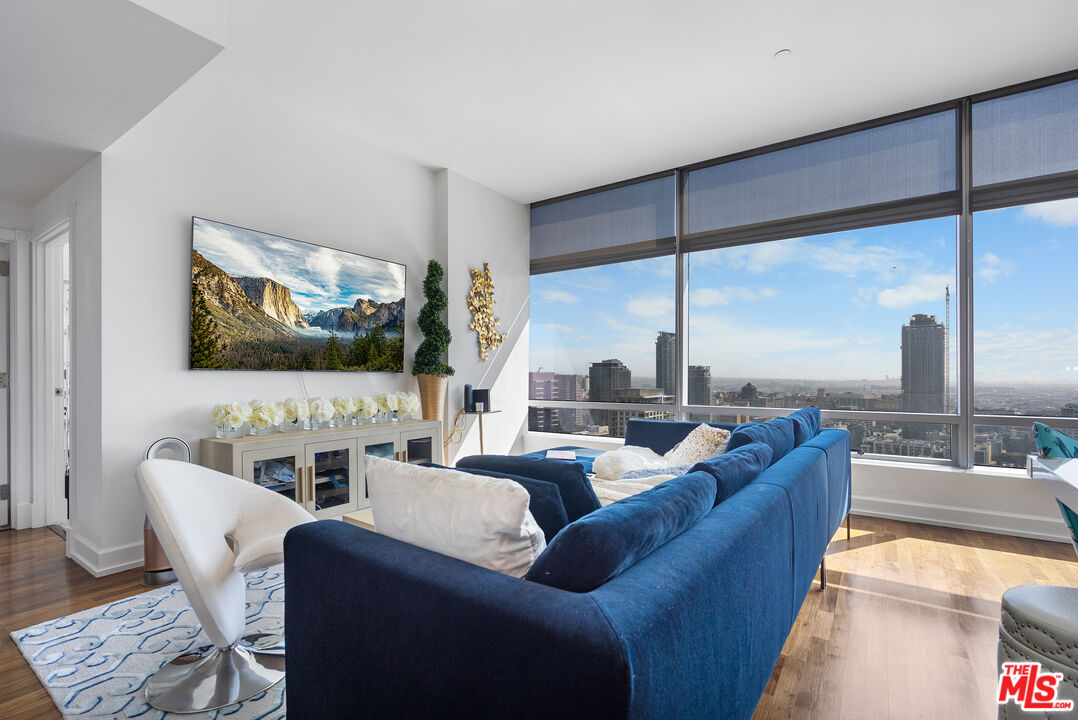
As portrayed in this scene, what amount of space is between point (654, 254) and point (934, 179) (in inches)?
85.1

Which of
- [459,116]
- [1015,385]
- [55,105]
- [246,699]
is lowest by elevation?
[246,699]

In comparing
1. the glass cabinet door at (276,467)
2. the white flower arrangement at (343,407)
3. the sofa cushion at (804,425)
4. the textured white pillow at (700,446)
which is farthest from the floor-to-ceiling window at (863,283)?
the glass cabinet door at (276,467)

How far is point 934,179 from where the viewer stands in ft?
12.5

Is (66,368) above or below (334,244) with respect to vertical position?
below

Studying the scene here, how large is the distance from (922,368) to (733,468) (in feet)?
10.2

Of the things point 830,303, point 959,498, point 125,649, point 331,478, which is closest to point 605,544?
point 125,649

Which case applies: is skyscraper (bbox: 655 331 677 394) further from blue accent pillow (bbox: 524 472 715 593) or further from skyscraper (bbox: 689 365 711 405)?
blue accent pillow (bbox: 524 472 715 593)

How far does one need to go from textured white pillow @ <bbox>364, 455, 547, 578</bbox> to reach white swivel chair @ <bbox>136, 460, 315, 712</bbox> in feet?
2.50

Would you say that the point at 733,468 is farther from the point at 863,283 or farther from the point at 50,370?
the point at 50,370

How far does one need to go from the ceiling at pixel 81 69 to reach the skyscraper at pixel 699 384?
4.10 metres

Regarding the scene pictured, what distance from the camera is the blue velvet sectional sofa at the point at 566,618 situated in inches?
31.5

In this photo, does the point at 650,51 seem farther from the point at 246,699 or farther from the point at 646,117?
the point at 246,699

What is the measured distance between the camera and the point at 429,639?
0.99 m

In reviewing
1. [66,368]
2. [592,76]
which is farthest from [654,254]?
[66,368]
